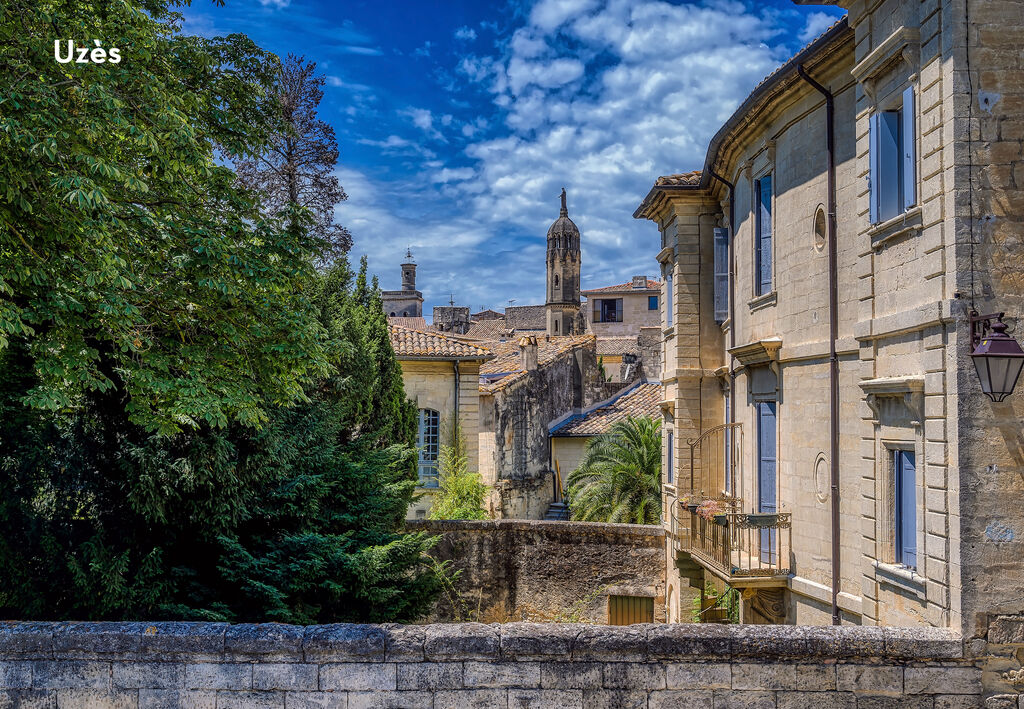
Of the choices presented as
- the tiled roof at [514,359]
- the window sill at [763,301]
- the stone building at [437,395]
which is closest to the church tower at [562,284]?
the tiled roof at [514,359]

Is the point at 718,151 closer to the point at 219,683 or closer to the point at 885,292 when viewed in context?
the point at 885,292

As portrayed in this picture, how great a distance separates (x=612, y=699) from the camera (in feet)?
20.3

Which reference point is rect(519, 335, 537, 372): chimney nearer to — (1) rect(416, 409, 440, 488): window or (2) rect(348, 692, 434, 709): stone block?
(1) rect(416, 409, 440, 488): window

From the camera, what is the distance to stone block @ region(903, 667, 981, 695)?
20.3 feet

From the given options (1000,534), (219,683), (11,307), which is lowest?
(219,683)

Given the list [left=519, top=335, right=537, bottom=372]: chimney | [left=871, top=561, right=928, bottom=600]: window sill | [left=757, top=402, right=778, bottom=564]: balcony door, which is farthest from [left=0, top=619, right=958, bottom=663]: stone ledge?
[left=519, top=335, right=537, bottom=372]: chimney

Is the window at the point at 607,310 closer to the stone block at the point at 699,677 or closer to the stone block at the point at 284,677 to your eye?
the stone block at the point at 699,677

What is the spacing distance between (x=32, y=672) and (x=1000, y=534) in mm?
7686

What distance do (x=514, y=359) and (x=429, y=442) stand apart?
39.4 ft

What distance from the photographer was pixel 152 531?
1110cm

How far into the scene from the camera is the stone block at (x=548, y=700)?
20.3 feet

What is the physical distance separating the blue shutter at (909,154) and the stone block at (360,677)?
623 cm

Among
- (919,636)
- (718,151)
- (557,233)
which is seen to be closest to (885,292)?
(919,636)

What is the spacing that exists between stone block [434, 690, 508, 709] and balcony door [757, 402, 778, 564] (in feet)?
23.9
